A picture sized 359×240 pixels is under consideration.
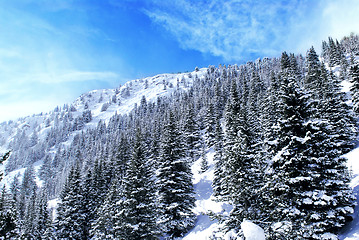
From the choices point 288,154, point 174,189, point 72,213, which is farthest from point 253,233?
point 72,213

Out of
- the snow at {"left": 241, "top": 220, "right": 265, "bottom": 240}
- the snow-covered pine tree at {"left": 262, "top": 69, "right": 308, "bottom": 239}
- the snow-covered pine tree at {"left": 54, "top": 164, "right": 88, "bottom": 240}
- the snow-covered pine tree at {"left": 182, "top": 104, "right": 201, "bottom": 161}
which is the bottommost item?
the snow-covered pine tree at {"left": 54, "top": 164, "right": 88, "bottom": 240}

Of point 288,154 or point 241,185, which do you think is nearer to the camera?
point 241,185

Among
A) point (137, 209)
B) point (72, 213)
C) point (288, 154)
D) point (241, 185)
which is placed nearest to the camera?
point (241, 185)

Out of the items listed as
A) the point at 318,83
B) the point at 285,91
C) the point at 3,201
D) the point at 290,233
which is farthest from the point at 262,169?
the point at 318,83

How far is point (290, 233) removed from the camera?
6.95 meters

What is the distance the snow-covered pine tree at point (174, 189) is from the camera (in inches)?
989

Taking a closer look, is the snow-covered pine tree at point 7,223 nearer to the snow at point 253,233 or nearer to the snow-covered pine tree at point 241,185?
the snow-covered pine tree at point 241,185

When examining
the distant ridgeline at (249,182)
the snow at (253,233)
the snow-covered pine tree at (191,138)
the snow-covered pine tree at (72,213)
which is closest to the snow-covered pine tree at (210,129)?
the snow-covered pine tree at (191,138)

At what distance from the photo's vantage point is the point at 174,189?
2634cm

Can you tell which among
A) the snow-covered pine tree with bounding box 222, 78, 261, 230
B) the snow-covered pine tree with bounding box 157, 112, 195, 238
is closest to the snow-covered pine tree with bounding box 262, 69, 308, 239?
the snow-covered pine tree with bounding box 222, 78, 261, 230

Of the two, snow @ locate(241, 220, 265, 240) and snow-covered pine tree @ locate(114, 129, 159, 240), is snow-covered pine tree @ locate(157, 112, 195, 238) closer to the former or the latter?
snow-covered pine tree @ locate(114, 129, 159, 240)

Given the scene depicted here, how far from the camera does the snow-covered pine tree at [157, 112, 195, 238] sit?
2511cm

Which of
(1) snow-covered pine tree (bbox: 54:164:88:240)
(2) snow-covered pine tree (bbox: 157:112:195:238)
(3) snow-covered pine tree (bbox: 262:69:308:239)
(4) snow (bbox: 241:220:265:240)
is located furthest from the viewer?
(1) snow-covered pine tree (bbox: 54:164:88:240)

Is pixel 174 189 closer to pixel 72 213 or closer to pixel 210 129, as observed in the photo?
pixel 72 213
